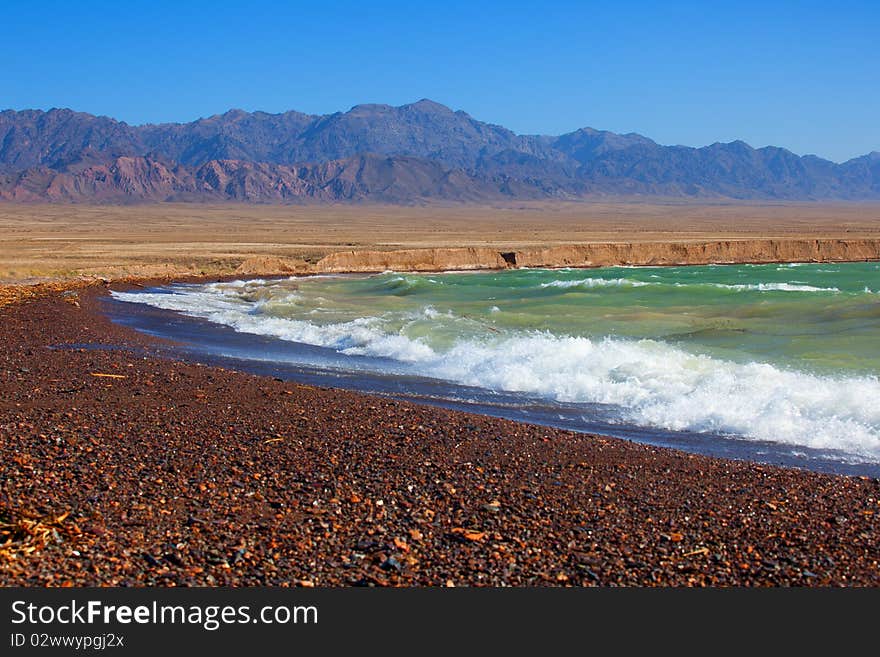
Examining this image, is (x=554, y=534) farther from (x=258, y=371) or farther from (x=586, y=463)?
(x=258, y=371)

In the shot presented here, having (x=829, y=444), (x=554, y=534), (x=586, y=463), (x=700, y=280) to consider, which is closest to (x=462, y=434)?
(x=586, y=463)

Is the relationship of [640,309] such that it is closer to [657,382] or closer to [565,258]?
[657,382]

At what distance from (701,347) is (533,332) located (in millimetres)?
4770

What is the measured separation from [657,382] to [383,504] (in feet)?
28.9

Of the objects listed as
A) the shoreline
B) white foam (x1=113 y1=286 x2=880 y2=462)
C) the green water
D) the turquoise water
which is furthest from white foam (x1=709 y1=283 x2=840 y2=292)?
the shoreline

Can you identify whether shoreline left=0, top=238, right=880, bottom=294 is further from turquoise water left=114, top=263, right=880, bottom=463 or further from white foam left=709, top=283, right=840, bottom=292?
white foam left=709, top=283, right=840, bottom=292

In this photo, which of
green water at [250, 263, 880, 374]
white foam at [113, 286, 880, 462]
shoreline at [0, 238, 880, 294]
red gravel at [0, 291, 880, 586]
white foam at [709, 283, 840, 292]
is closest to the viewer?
red gravel at [0, 291, 880, 586]

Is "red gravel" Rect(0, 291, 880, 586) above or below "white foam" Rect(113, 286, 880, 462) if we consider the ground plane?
below

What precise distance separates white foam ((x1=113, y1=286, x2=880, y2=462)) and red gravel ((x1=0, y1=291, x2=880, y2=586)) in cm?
274

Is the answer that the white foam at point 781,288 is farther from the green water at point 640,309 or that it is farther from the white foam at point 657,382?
the white foam at point 657,382

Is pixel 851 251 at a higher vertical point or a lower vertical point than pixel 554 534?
higher

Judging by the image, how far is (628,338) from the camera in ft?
76.5

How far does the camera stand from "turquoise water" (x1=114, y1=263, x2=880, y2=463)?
14.1m

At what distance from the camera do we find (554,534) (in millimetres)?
7758
